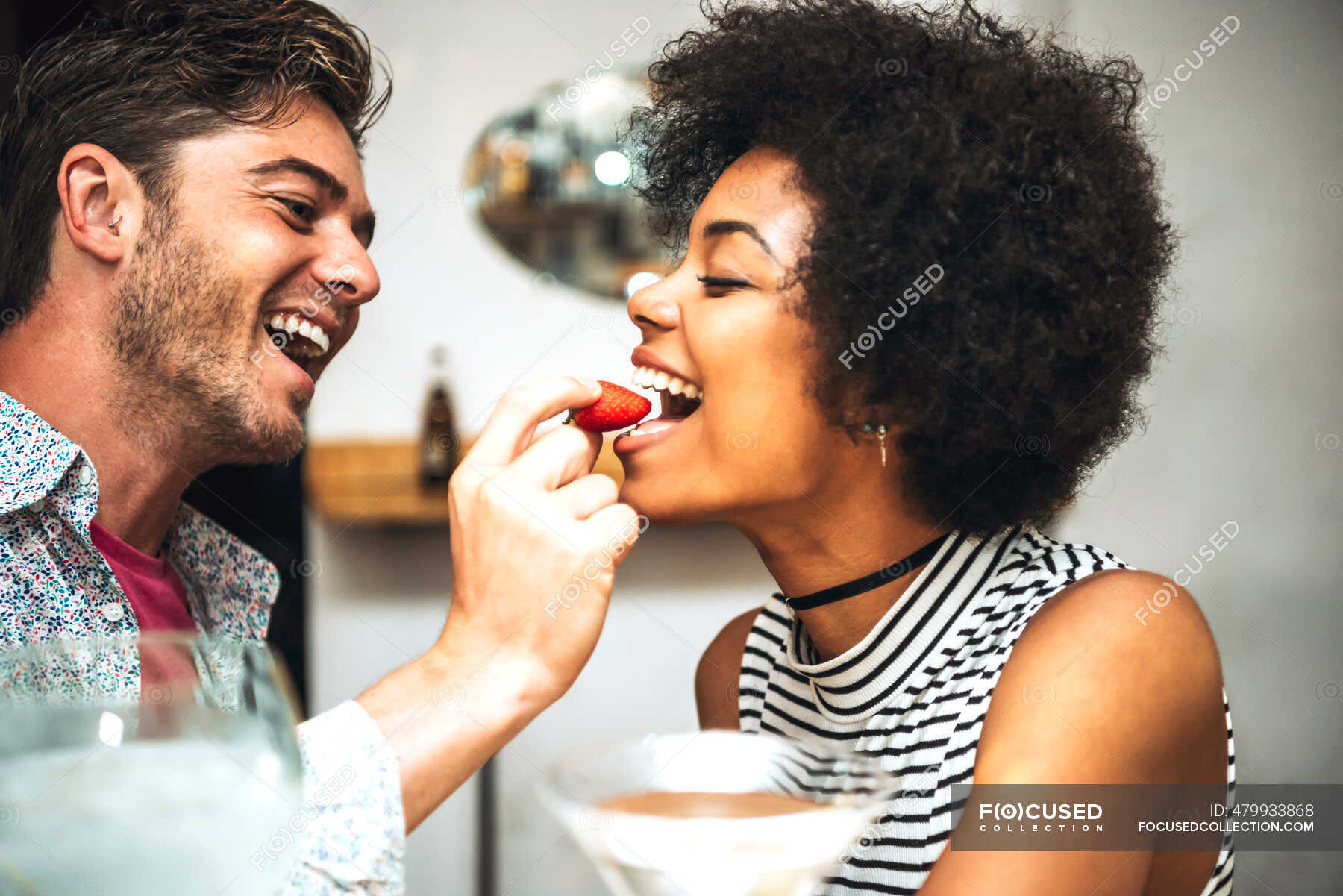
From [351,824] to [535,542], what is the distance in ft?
1.11

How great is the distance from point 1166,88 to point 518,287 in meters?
1.87

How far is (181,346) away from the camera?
4.59ft

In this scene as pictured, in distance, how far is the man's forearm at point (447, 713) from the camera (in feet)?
2.69

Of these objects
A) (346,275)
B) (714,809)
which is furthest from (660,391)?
(714,809)

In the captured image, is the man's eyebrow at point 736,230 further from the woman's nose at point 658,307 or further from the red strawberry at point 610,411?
the red strawberry at point 610,411

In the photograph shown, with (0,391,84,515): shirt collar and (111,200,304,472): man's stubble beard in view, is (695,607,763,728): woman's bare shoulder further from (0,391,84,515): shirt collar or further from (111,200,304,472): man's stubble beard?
(0,391,84,515): shirt collar

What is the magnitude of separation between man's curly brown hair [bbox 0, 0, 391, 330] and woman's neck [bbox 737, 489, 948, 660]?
0.96 m

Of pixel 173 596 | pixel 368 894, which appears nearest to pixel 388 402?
pixel 173 596

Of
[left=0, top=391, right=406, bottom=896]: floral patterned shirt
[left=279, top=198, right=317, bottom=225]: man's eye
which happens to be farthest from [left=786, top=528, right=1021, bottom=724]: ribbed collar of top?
[left=279, top=198, right=317, bottom=225]: man's eye

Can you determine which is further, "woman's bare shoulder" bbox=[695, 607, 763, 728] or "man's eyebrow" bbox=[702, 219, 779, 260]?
"woman's bare shoulder" bbox=[695, 607, 763, 728]

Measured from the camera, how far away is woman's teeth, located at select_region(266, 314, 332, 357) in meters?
1.53

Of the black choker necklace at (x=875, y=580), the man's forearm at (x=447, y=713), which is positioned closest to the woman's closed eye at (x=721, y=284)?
the black choker necklace at (x=875, y=580)

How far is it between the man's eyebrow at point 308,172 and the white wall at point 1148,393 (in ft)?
5.15

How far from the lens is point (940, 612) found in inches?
47.5
